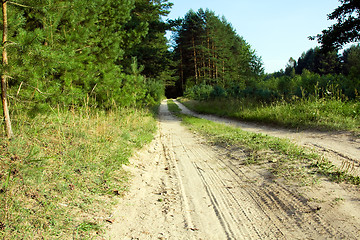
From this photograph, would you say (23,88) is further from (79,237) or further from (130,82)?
(130,82)

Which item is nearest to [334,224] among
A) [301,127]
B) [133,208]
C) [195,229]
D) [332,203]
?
[332,203]

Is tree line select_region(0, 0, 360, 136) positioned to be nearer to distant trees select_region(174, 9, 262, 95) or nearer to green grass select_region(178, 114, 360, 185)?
green grass select_region(178, 114, 360, 185)

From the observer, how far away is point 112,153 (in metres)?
4.66

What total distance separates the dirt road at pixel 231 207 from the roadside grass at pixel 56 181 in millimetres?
336

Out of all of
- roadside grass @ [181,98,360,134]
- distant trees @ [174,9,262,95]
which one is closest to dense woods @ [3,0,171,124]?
roadside grass @ [181,98,360,134]

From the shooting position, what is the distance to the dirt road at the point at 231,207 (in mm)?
2551

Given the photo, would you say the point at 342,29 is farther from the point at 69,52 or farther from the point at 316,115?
the point at 69,52

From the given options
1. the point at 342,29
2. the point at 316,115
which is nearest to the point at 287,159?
the point at 316,115

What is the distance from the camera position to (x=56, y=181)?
3064mm

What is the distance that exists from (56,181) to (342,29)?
14.4 meters

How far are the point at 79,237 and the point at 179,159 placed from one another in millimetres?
3376

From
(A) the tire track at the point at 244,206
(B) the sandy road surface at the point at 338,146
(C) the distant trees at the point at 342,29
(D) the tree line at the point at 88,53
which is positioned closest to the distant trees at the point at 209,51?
(D) the tree line at the point at 88,53

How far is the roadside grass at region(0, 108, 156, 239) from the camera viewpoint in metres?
2.32

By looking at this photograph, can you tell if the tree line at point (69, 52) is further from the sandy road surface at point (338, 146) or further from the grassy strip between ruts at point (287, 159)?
the sandy road surface at point (338, 146)
